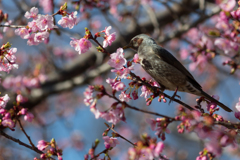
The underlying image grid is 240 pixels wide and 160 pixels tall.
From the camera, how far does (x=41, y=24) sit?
2.26 meters

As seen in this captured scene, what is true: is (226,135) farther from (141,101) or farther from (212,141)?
(141,101)

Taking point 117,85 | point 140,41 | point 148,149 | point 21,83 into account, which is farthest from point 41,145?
point 21,83

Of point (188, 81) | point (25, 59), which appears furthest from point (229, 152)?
point (25, 59)

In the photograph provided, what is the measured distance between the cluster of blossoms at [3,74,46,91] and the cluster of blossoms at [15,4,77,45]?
3.19 meters

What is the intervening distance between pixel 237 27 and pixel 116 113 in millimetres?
1954

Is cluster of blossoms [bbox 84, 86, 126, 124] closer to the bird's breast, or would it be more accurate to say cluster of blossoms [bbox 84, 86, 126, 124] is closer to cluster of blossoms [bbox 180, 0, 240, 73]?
the bird's breast

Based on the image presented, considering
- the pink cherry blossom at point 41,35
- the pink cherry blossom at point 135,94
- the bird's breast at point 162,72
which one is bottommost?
the pink cherry blossom at point 135,94

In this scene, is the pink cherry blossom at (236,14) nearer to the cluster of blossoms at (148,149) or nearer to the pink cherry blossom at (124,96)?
the pink cherry blossom at (124,96)

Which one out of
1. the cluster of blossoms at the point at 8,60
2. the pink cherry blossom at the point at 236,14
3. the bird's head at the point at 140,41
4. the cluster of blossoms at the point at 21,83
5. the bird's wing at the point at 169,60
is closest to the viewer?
the cluster of blossoms at the point at 8,60

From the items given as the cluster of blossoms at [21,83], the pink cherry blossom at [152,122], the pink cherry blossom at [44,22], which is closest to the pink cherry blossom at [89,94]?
the pink cherry blossom at [152,122]

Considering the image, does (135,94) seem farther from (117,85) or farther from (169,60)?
(169,60)

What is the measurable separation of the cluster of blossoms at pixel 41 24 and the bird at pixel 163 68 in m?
0.94

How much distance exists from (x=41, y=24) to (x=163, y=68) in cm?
168

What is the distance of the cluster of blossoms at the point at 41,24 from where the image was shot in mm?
2250
